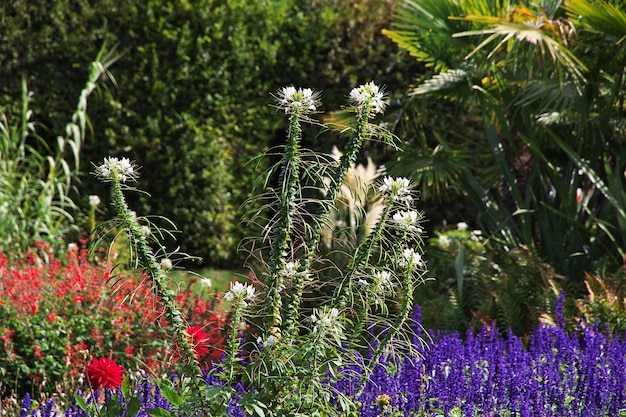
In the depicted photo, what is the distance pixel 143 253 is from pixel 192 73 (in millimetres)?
6343

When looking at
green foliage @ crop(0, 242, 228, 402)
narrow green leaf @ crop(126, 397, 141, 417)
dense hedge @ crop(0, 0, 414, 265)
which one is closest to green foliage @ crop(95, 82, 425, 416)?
narrow green leaf @ crop(126, 397, 141, 417)

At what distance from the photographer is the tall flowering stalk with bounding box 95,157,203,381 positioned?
2.47 m

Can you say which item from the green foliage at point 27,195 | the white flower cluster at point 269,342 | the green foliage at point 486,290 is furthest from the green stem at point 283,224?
the green foliage at point 27,195

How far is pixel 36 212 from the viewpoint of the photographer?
23.2ft

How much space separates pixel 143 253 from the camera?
8.15 ft

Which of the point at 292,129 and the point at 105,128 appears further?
the point at 105,128

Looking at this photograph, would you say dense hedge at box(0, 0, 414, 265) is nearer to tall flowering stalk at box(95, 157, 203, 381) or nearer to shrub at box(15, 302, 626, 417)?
shrub at box(15, 302, 626, 417)

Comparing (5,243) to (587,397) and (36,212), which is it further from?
(587,397)

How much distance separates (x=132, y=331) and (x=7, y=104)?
418 centimetres

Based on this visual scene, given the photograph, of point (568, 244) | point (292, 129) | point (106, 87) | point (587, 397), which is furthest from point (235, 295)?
point (106, 87)

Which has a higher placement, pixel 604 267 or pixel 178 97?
pixel 178 97

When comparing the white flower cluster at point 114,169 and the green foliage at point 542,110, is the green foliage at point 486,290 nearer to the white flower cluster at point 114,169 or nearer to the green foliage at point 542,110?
the green foliage at point 542,110

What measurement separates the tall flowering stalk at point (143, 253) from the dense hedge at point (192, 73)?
18.5 ft

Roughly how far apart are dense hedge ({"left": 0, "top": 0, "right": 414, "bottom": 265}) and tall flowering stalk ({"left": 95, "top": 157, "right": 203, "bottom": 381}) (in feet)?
18.5
